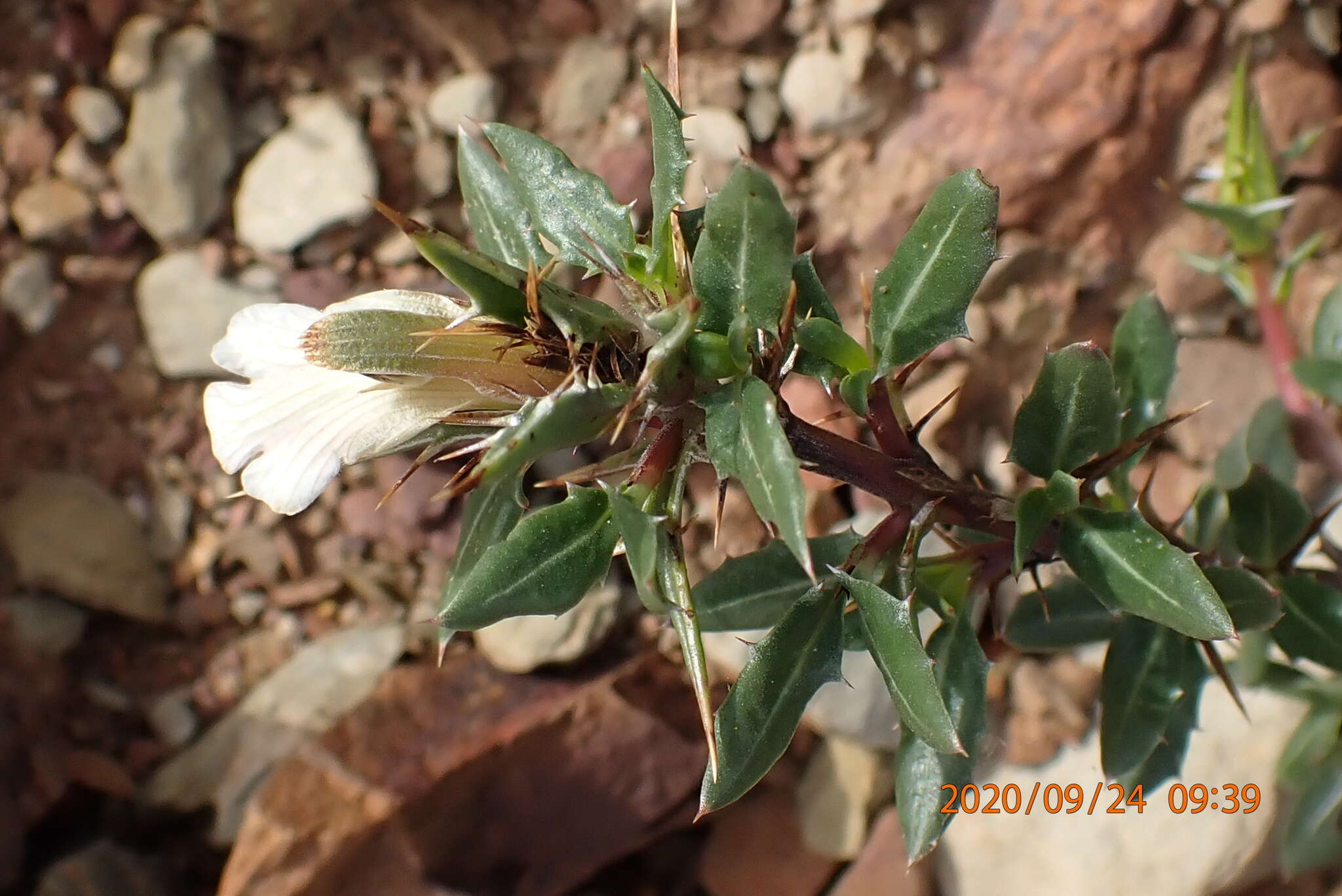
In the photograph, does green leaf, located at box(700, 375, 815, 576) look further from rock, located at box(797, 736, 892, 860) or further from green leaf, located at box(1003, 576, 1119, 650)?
rock, located at box(797, 736, 892, 860)

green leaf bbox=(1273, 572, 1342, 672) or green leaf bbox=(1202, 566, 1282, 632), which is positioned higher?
green leaf bbox=(1202, 566, 1282, 632)

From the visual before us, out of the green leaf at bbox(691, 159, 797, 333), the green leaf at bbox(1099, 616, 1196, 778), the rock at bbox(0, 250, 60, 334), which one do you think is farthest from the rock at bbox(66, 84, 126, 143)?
the green leaf at bbox(1099, 616, 1196, 778)

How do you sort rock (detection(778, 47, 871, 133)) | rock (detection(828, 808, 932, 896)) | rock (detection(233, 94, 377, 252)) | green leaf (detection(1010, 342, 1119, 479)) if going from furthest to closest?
1. rock (detection(233, 94, 377, 252))
2. rock (detection(778, 47, 871, 133))
3. rock (detection(828, 808, 932, 896))
4. green leaf (detection(1010, 342, 1119, 479))

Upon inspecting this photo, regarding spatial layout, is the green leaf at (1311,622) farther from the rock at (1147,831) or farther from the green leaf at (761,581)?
the green leaf at (761,581)

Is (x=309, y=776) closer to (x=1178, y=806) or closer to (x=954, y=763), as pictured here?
(x=954, y=763)

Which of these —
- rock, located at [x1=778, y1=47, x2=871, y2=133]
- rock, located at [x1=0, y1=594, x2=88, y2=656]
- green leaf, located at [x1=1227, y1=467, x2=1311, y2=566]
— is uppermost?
rock, located at [x1=778, y1=47, x2=871, y2=133]

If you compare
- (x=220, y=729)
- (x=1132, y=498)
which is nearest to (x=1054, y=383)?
(x=1132, y=498)
